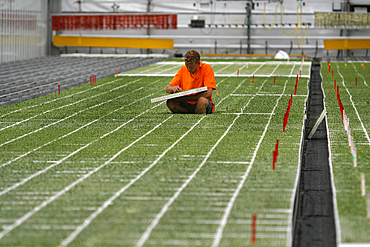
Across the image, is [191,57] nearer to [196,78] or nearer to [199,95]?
[196,78]

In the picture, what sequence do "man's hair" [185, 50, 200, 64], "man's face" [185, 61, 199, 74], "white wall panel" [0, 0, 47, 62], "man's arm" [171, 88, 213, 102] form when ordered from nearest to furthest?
"man's hair" [185, 50, 200, 64] < "man's face" [185, 61, 199, 74] < "man's arm" [171, 88, 213, 102] < "white wall panel" [0, 0, 47, 62]

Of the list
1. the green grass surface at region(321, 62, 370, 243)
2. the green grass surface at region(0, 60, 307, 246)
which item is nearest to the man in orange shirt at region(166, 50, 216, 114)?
the green grass surface at region(0, 60, 307, 246)

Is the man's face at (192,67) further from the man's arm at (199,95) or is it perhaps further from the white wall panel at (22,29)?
the white wall panel at (22,29)

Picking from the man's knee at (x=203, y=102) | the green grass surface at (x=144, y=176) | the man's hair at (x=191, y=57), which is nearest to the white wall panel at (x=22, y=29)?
the green grass surface at (x=144, y=176)

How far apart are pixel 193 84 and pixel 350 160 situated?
9.66 feet

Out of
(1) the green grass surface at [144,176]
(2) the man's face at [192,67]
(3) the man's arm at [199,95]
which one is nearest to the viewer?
(1) the green grass surface at [144,176]

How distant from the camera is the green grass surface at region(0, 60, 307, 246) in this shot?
310cm

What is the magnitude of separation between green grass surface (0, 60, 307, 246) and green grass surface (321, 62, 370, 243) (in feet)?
1.19

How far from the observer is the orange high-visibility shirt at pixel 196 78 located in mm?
7043

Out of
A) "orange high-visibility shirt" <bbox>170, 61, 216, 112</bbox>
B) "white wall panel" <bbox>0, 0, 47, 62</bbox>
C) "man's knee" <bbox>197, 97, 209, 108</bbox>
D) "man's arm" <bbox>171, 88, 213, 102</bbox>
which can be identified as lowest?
"man's knee" <bbox>197, 97, 209, 108</bbox>

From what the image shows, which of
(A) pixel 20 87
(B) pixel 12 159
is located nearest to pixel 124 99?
(A) pixel 20 87

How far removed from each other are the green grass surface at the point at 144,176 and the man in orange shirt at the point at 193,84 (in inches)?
7.2

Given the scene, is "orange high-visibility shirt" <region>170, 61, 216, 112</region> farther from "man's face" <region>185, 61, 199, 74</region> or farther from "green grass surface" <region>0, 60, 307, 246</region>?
"green grass surface" <region>0, 60, 307, 246</region>

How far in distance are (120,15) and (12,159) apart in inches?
826
